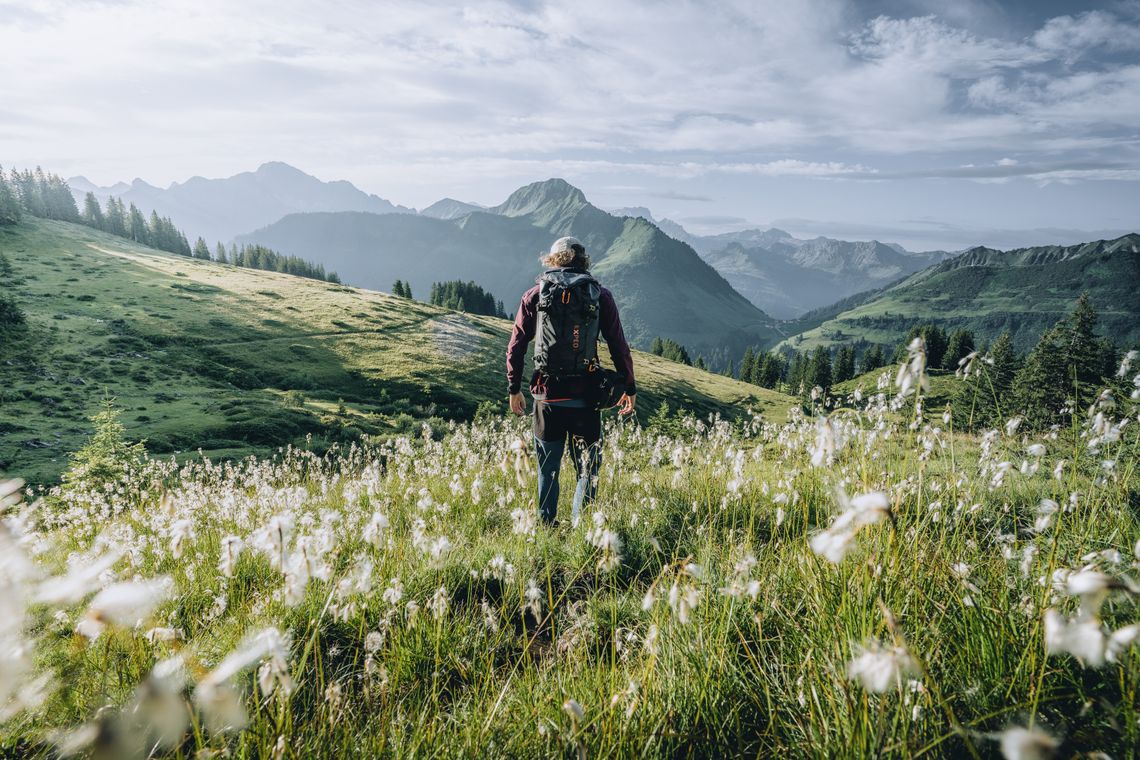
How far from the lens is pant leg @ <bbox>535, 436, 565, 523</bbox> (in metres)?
6.72

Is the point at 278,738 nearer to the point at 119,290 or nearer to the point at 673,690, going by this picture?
A: the point at 673,690

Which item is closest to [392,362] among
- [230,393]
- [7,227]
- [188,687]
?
[230,393]

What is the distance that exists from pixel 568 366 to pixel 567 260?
1.34 meters

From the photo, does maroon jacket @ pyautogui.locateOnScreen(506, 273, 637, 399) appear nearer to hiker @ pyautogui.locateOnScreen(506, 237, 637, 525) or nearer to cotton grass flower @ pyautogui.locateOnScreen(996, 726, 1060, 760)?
hiker @ pyautogui.locateOnScreen(506, 237, 637, 525)

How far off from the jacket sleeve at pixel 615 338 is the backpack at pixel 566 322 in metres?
0.19

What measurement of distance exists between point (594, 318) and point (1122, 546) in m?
4.94

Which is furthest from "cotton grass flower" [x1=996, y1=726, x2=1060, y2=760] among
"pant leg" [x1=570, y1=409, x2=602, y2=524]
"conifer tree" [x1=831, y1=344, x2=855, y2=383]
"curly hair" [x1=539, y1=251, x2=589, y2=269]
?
"conifer tree" [x1=831, y1=344, x2=855, y2=383]

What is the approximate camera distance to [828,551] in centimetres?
168

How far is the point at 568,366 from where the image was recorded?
21.3 ft

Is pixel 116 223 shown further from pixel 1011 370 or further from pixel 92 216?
pixel 1011 370

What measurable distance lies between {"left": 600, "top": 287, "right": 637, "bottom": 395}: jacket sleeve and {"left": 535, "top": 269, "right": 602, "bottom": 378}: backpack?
19 cm

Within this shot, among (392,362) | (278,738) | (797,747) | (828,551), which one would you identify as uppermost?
(828,551)

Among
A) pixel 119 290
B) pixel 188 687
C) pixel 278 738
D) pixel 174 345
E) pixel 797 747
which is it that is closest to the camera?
pixel 278 738

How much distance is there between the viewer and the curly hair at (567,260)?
21.7 ft
